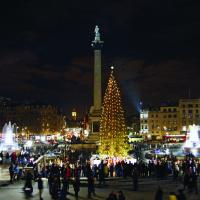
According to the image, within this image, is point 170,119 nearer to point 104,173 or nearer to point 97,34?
point 97,34

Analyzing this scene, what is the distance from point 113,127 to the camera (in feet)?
139

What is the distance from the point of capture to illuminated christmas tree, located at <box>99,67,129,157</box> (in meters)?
41.4

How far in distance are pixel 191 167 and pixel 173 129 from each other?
105 metres

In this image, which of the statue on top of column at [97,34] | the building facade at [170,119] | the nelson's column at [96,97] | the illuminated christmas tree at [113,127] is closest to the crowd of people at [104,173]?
the illuminated christmas tree at [113,127]

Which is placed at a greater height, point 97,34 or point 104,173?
point 97,34

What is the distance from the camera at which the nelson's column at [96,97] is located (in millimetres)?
74981

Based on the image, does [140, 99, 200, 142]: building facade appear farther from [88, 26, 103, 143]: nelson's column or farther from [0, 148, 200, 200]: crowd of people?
[0, 148, 200, 200]: crowd of people

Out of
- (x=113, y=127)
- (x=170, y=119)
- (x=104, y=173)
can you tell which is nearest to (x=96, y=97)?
(x=113, y=127)

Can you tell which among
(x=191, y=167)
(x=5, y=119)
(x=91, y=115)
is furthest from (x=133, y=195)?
(x=5, y=119)

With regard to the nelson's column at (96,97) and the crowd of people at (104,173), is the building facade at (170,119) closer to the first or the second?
the nelson's column at (96,97)

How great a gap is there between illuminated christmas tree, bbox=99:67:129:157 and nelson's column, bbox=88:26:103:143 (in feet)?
97.2

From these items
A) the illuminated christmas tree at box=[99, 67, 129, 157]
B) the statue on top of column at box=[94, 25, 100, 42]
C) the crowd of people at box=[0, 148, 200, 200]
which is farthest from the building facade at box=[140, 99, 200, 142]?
the crowd of people at box=[0, 148, 200, 200]

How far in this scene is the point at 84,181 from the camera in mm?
26406

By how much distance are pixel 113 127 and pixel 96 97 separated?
3480cm
